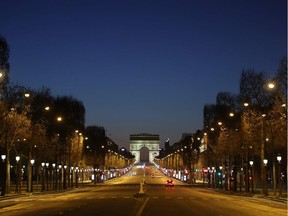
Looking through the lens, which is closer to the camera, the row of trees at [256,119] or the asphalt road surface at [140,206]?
the asphalt road surface at [140,206]

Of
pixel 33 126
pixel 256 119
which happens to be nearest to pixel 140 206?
pixel 256 119

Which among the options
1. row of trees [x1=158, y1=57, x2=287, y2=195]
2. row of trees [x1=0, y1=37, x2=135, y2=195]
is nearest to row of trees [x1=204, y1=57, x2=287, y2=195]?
row of trees [x1=158, y1=57, x2=287, y2=195]

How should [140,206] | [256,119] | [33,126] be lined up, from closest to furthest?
[140,206] < [256,119] < [33,126]

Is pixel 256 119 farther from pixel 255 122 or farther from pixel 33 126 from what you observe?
pixel 33 126

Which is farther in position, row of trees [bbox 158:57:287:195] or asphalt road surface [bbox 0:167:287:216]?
row of trees [bbox 158:57:287:195]

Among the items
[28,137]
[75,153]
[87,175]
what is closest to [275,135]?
[28,137]

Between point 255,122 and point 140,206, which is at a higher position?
point 255,122

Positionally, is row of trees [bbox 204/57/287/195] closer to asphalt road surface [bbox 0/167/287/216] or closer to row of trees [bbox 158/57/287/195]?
row of trees [bbox 158/57/287/195]

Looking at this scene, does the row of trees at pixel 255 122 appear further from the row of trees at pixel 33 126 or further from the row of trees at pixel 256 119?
the row of trees at pixel 33 126

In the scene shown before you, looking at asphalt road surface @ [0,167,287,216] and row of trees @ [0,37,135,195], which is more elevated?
row of trees @ [0,37,135,195]

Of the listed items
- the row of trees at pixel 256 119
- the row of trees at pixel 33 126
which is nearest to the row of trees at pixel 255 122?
the row of trees at pixel 256 119

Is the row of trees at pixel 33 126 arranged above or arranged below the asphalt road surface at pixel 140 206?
above

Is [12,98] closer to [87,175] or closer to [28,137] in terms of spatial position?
[28,137]

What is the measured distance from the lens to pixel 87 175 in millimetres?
183750
